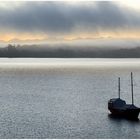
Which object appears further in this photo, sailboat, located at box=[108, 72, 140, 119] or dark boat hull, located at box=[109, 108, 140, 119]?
sailboat, located at box=[108, 72, 140, 119]

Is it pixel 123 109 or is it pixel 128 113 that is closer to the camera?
pixel 128 113

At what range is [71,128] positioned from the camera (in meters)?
53.0

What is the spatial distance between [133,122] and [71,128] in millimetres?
11682

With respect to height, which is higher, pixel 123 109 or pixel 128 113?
pixel 123 109

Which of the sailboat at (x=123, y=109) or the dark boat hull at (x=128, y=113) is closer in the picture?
the dark boat hull at (x=128, y=113)

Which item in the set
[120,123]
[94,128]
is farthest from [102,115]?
[94,128]

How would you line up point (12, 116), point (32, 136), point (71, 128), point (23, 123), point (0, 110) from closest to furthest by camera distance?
point (32, 136) → point (71, 128) → point (23, 123) → point (12, 116) → point (0, 110)

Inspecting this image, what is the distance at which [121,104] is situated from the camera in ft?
217

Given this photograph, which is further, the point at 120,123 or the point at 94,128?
the point at 120,123

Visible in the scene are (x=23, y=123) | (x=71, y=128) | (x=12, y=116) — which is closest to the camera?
(x=71, y=128)

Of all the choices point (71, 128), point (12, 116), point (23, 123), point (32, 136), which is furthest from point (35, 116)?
point (32, 136)

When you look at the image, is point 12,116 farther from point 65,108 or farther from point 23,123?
point 65,108

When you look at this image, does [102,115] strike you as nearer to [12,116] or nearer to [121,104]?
[121,104]

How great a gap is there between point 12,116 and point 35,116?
3.98 m
